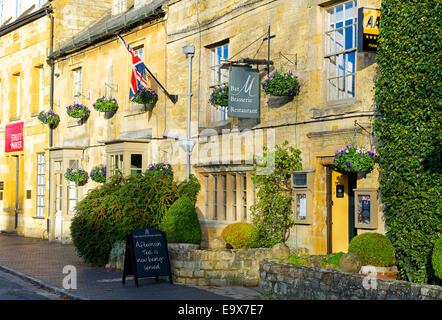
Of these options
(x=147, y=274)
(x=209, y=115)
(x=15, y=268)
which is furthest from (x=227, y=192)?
(x=15, y=268)

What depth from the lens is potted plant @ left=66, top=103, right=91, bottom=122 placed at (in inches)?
861

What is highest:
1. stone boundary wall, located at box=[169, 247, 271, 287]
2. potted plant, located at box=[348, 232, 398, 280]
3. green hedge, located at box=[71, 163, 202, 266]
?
green hedge, located at box=[71, 163, 202, 266]

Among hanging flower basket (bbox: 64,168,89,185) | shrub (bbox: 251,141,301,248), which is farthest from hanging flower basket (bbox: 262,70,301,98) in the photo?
hanging flower basket (bbox: 64,168,89,185)

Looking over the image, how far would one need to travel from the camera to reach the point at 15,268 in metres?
15.3

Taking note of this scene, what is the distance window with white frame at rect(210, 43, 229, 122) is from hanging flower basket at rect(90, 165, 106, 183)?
5444 millimetres

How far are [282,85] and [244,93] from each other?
1.18m

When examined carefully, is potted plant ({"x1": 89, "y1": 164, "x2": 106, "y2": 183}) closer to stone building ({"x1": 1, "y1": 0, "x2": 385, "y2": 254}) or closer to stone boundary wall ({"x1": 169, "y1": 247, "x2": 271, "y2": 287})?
stone building ({"x1": 1, "y1": 0, "x2": 385, "y2": 254})

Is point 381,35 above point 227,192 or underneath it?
above

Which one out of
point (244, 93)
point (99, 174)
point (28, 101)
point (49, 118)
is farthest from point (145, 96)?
point (28, 101)

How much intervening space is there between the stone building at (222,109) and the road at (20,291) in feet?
16.6

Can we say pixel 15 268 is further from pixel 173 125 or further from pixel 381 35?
pixel 381 35

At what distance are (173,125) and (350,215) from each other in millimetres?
6754

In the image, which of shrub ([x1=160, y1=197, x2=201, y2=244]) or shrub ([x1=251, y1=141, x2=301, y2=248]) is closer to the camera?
shrub ([x1=251, y1=141, x2=301, y2=248])

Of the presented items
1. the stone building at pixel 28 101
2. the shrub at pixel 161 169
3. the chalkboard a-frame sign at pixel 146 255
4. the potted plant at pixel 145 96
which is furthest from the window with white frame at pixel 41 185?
the chalkboard a-frame sign at pixel 146 255
